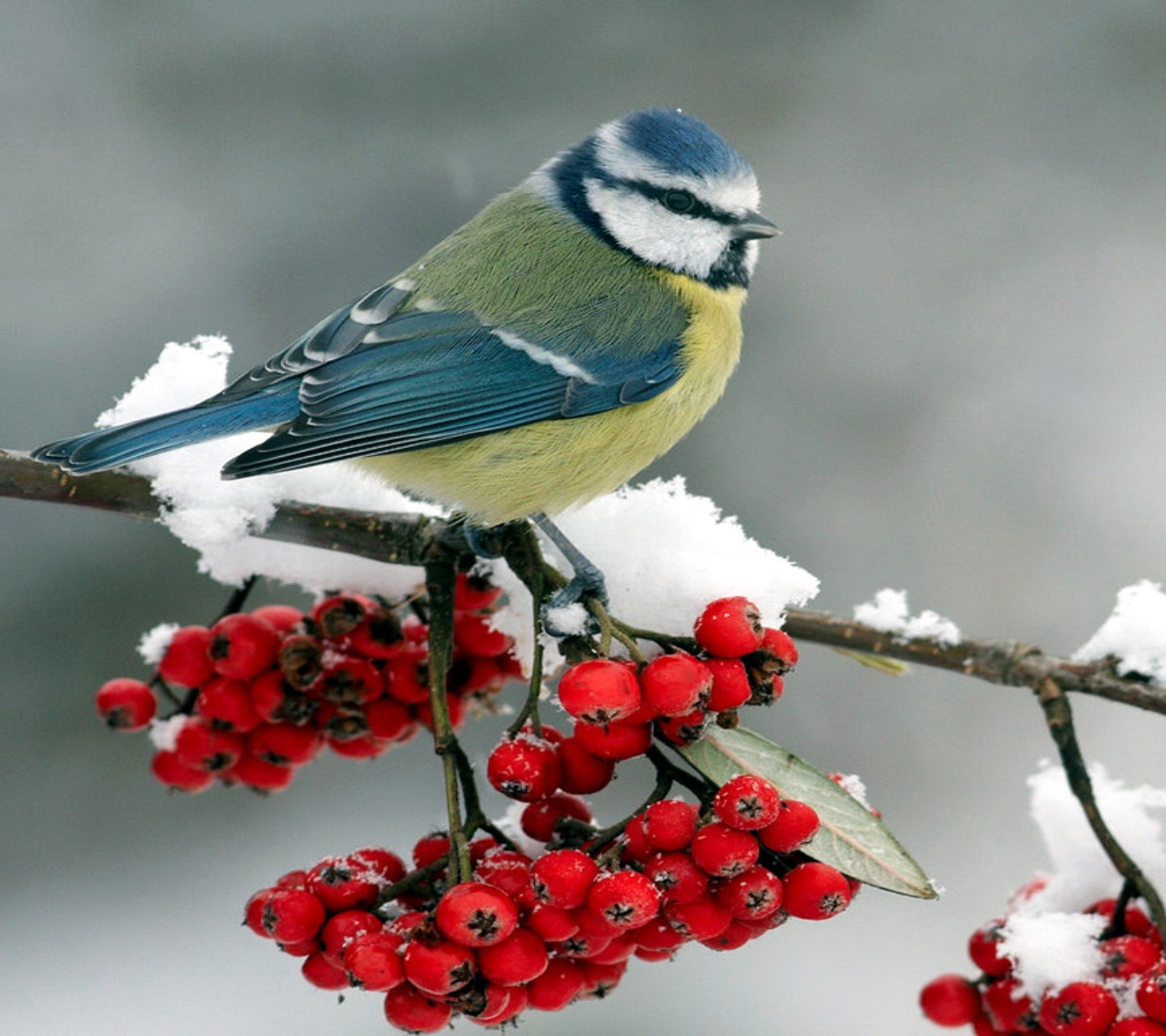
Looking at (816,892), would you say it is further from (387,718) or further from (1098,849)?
(387,718)

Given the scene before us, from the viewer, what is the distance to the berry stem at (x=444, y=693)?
1.22 meters

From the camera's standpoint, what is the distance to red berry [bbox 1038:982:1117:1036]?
138cm

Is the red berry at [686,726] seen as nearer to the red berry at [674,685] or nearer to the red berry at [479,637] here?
the red berry at [674,685]

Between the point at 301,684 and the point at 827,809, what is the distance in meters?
0.68

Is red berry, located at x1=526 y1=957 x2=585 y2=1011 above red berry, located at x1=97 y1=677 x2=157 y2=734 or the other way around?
the other way around

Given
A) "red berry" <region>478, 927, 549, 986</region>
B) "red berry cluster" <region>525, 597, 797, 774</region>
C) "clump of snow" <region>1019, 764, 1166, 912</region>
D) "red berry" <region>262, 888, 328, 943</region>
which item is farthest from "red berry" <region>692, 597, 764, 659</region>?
"clump of snow" <region>1019, 764, 1166, 912</region>

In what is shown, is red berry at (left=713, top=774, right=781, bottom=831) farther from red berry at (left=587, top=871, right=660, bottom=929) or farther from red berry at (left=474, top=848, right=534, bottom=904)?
red berry at (left=474, top=848, right=534, bottom=904)

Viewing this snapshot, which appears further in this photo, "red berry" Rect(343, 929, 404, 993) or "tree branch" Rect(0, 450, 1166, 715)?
"tree branch" Rect(0, 450, 1166, 715)

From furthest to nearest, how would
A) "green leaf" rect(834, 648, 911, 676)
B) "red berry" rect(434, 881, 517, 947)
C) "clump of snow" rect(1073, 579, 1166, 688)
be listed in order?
"green leaf" rect(834, 648, 911, 676) < "clump of snow" rect(1073, 579, 1166, 688) < "red berry" rect(434, 881, 517, 947)

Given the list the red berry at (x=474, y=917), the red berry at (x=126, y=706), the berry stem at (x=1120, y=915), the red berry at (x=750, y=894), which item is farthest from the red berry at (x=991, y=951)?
the red berry at (x=126, y=706)

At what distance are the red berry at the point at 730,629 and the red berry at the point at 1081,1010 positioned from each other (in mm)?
512

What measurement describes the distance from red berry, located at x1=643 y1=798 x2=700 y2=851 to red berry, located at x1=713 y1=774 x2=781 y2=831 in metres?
A: 0.03

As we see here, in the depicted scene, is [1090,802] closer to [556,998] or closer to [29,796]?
[556,998]

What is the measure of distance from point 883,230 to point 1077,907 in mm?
2949
